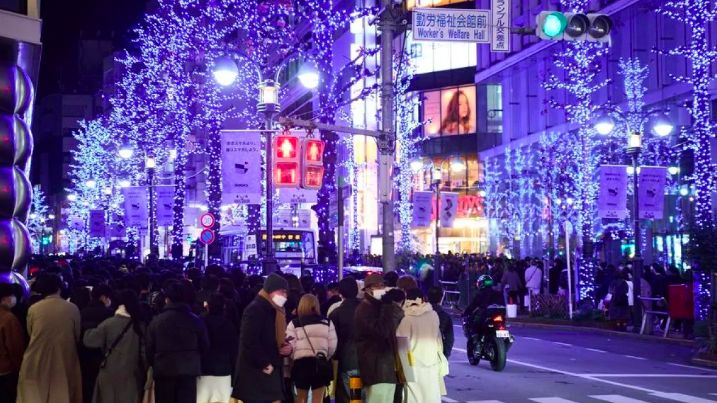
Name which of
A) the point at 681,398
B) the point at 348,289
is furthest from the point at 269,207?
the point at 348,289

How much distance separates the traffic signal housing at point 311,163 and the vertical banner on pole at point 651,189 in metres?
11.1

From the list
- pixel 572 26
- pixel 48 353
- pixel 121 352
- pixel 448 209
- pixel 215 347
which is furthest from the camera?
pixel 448 209

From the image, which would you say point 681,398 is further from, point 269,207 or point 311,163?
point 269,207

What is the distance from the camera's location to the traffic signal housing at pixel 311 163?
2209cm

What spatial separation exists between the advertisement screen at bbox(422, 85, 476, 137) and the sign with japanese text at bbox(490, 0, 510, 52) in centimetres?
5661

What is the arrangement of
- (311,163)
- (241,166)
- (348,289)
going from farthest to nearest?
(241,166)
(311,163)
(348,289)

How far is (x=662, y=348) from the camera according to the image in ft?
79.6

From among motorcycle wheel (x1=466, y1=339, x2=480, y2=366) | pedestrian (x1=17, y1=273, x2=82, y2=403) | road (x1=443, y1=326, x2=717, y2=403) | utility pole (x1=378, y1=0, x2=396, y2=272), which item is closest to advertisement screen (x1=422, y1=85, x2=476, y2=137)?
road (x1=443, y1=326, x2=717, y2=403)

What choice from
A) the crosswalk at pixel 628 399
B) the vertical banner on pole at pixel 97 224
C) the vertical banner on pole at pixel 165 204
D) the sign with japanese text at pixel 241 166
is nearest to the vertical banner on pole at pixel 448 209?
the sign with japanese text at pixel 241 166

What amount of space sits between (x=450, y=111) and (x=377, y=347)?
6493cm

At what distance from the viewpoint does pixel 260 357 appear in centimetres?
955

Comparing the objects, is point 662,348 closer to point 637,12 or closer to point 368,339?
point 368,339

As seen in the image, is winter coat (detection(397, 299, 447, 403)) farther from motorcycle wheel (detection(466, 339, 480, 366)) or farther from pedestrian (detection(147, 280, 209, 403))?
motorcycle wheel (detection(466, 339, 480, 366))

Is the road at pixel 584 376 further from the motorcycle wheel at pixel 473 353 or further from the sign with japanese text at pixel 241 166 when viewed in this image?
the sign with japanese text at pixel 241 166
